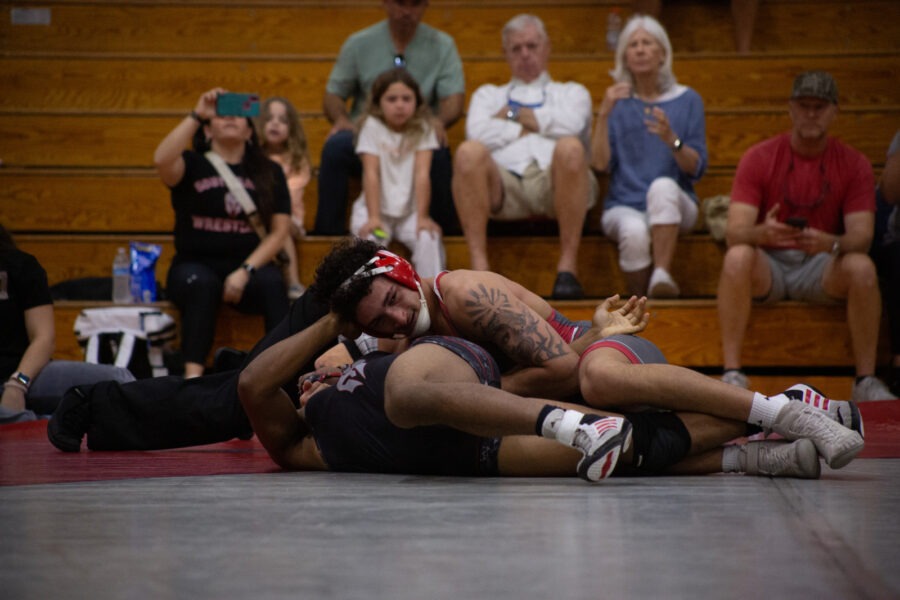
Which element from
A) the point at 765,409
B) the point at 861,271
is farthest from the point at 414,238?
the point at 765,409

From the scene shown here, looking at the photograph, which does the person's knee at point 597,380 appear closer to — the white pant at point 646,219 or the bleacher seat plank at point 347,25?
the white pant at point 646,219

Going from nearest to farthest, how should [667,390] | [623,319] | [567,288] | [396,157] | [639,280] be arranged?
[667,390]
[623,319]
[567,288]
[639,280]
[396,157]

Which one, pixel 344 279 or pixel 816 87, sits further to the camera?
pixel 816 87

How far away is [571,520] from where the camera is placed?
188 centimetres

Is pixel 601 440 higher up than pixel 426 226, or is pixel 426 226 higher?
pixel 426 226

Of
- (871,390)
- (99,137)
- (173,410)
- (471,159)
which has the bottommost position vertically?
(871,390)

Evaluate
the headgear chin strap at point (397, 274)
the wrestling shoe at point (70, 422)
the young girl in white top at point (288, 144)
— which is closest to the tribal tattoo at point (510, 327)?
the headgear chin strap at point (397, 274)

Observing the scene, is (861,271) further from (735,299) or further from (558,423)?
(558,423)

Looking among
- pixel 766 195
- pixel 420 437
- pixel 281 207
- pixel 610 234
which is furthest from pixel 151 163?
pixel 420 437

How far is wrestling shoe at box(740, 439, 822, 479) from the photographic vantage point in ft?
8.03

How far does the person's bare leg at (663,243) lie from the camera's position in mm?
5184

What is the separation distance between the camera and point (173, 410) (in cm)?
323

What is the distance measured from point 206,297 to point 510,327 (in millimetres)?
2480

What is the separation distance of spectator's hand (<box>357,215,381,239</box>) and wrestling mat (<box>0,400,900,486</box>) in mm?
1531
